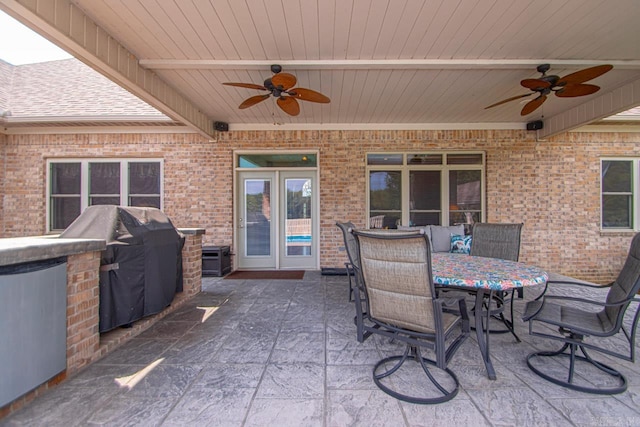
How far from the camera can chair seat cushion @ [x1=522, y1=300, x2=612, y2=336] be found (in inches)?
69.9

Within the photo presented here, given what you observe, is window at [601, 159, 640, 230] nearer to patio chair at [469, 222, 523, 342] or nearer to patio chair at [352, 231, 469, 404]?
patio chair at [469, 222, 523, 342]

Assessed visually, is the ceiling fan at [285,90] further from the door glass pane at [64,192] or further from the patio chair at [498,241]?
the door glass pane at [64,192]

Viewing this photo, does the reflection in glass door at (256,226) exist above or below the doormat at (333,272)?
above

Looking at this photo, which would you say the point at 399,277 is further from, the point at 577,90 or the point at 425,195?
the point at 425,195

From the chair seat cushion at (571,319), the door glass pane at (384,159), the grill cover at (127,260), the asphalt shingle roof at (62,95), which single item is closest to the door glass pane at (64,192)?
the asphalt shingle roof at (62,95)

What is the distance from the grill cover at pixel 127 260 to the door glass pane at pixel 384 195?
12.7 ft

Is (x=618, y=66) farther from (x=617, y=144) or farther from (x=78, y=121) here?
(x=78, y=121)

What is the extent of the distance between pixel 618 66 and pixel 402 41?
2.79 metres

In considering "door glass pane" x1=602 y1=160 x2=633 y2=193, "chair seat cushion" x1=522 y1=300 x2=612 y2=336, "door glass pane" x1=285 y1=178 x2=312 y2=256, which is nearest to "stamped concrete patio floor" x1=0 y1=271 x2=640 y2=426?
"chair seat cushion" x1=522 y1=300 x2=612 y2=336

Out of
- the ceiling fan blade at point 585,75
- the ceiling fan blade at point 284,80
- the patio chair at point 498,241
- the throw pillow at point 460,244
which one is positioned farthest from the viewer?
the throw pillow at point 460,244

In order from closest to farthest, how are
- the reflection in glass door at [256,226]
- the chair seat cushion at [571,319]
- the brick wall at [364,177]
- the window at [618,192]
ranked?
the chair seat cushion at [571,319] < the brick wall at [364,177] < the window at [618,192] < the reflection in glass door at [256,226]

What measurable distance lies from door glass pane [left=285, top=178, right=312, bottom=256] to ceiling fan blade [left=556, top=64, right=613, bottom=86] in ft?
13.3

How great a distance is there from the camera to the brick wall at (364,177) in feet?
17.7

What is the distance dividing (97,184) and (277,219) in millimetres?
3749
